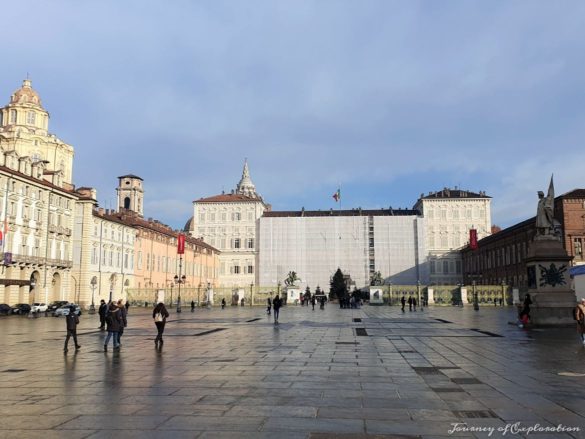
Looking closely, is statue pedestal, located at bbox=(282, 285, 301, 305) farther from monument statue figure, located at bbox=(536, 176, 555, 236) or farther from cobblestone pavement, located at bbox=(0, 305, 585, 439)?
cobblestone pavement, located at bbox=(0, 305, 585, 439)

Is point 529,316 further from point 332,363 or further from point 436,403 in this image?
point 436,403

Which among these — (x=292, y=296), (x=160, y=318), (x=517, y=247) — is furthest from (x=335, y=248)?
(x=160, y=318)

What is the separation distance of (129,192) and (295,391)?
113 meters

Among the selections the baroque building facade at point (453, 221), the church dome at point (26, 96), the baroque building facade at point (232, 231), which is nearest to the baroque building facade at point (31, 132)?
the church dome at point (26, 96)

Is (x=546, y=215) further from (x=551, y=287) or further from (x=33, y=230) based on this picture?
(x=33, y=230)

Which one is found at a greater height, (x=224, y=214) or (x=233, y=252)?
(x=224, y=214)

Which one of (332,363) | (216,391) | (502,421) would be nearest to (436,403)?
(502,421)

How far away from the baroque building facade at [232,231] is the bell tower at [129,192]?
12950mm

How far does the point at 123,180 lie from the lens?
117250 millimetres

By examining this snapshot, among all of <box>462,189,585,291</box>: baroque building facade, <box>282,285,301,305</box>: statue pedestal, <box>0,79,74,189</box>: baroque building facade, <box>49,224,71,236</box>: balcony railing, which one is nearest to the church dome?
<box>0,79,74,189</box>: baroque building facade

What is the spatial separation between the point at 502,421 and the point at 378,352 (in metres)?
8.55

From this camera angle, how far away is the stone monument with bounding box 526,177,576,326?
79.9 ft

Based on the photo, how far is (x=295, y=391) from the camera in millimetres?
9344

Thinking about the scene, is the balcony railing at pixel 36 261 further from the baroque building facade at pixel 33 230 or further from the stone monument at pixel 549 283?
the stone monument at pixel 549 283
